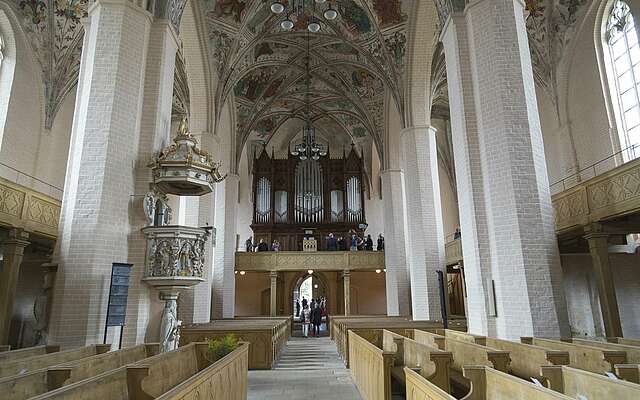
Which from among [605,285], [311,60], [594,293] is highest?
[311,60]

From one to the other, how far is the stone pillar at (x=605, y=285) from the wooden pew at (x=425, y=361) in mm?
5816

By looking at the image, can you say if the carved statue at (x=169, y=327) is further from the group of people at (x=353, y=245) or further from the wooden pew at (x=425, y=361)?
the group of people at (x=353, y=245)

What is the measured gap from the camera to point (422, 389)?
291 cm

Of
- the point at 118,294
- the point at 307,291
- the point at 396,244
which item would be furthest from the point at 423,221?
the point at 307,291

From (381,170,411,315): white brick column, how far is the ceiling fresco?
6.14 ft

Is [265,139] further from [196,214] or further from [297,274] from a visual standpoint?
[196,214]

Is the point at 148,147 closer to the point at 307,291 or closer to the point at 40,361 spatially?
the point at 40,361

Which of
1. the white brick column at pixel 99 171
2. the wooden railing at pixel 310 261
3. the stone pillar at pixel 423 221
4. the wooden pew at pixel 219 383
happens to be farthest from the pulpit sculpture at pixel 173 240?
the wooden railing at pixel 310 261

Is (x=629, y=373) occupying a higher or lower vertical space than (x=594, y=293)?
lower

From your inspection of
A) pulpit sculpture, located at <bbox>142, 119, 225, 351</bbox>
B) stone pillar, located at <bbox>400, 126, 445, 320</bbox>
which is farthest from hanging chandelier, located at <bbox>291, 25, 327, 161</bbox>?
pulpit sculpture, located at <bbox>142, 119, 225, 351</bbox>

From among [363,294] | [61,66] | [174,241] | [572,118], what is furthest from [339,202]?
[174,241]

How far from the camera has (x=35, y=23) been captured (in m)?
12.4

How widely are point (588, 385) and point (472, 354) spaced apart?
6.16 feet

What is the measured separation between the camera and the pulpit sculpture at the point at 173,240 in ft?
24.2
